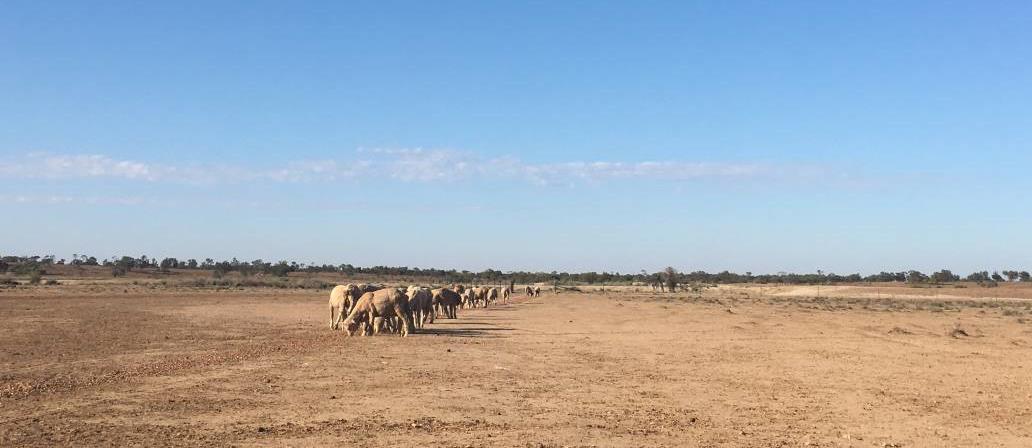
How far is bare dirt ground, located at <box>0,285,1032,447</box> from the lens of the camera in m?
11.3

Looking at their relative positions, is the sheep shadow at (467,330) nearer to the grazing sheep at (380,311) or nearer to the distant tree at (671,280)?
the grazing sheep at (380,311)

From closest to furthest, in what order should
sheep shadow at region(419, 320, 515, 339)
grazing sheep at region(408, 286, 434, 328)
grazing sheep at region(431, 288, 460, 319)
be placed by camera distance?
1. sheep shadow at region(419, 320, 515, 339)
2. grazing sheep at region(408, 286, 434, 328)
3. grazing sheep at region(431, 288, 460, 319)

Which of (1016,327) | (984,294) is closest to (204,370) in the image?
(1016,327)

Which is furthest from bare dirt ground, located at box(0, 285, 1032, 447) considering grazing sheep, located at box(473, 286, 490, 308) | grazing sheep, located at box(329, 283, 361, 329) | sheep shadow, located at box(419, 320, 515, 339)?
grazing sheep, located at box(473, 286, 490, 308)

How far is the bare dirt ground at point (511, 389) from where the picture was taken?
37.1ft

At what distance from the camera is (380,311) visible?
1072 inches

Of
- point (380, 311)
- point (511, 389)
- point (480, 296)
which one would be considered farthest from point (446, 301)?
point (511, 389)

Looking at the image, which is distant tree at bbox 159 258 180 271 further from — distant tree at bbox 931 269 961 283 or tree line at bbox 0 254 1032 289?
distant tree at bbox 931 269 961 283

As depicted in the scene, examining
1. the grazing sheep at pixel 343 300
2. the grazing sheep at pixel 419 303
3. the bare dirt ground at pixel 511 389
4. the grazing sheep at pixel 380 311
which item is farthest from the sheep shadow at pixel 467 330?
the grazing sheep at pixel 343 300

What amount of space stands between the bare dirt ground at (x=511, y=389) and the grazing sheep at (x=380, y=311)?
3.02 feet

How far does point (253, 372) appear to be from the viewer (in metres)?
17.1

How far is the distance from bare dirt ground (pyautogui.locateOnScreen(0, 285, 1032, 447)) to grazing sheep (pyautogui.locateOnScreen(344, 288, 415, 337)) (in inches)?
36.3

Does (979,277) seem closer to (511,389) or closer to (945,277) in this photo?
(945,277)

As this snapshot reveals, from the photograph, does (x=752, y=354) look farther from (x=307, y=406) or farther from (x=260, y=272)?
(x=260, y=272)
